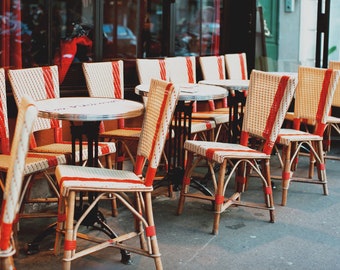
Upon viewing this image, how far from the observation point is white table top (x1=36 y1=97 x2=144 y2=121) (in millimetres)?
3414

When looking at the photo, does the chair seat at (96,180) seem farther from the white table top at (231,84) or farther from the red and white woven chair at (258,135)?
the white table top at (231,84)

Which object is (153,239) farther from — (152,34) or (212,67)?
(152,34)

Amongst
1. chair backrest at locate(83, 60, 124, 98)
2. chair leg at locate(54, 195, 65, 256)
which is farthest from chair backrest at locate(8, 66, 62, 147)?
chair leg at locate(54, 195, 65, 256)

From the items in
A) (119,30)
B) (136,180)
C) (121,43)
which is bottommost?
(136,180)

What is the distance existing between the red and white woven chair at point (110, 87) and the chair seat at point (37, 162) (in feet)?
2.73

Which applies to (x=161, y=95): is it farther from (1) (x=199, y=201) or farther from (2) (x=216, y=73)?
(2) (x=216, y=73)

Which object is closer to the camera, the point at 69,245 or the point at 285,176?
the point at 69,245

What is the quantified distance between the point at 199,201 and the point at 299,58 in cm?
338

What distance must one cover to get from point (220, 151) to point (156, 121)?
3.18ft

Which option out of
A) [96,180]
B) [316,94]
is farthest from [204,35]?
[96,180]

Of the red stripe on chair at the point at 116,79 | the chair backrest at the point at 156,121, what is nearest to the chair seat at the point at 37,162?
the chair backrest at the point at 156,121

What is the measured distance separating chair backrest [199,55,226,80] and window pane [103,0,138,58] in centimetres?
72

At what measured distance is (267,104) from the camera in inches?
172

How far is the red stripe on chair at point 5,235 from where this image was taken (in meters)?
2.39
